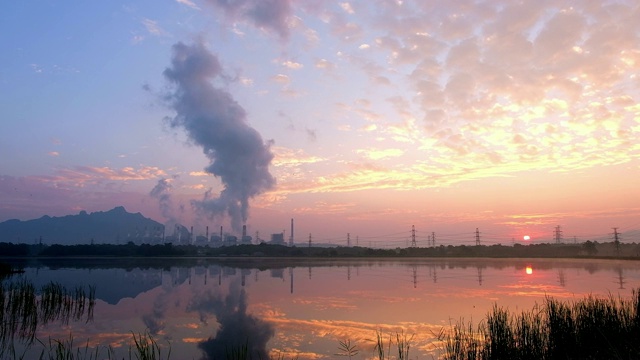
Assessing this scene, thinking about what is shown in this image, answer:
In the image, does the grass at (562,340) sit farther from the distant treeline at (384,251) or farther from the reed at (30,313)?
the distant treeline at (384,251)

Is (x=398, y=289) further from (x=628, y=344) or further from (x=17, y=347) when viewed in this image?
(x=17, y=347)

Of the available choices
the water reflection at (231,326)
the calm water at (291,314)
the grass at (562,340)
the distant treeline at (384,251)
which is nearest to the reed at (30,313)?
the calm water at (291,314)

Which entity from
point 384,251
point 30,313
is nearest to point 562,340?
point 30,313

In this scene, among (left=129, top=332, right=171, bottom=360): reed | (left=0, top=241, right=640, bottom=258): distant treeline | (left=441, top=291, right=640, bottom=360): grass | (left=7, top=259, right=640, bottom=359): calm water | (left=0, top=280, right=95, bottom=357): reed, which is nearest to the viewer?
(left=129, top=332, right=171, bottom=360): reed

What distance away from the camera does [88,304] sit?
26.9 m

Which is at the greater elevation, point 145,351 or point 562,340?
point 562,340

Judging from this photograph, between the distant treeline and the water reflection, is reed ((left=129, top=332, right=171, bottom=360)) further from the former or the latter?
the distant treeline

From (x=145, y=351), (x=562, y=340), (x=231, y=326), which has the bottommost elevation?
(x=231, y=326)

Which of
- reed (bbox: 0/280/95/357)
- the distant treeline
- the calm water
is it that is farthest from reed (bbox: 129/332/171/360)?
the distant treeline

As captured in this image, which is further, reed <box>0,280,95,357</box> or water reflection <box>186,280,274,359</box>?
reed <box>0,280,95,357</box>

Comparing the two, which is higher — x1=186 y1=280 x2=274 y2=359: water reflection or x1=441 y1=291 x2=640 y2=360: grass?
x1=441 y1=291 x2=640 y2=360: grass

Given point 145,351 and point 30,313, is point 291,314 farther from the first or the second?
point 30,313

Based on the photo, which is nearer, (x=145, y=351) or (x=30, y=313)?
(x=145, y=351)

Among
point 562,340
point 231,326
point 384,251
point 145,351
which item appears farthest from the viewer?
point 384,251
